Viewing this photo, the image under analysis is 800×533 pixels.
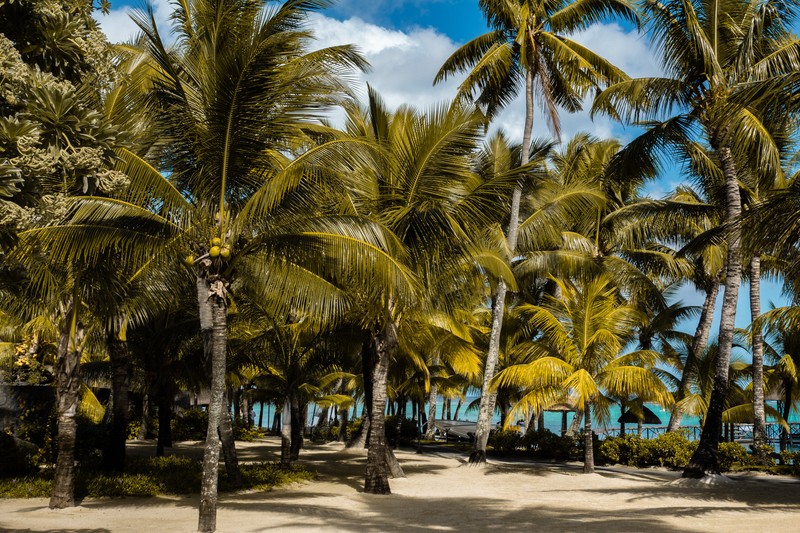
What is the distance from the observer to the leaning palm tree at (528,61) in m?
20.9

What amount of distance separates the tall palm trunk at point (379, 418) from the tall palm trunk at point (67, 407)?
534cm

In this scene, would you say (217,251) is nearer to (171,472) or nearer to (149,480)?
(149,480)

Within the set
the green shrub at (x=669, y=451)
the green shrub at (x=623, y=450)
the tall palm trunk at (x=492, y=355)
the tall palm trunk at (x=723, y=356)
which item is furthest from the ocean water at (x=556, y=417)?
the tall palm trunk at (x=492, y=355)

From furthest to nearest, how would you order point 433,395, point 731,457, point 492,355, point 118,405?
1. point 433,395
2. point 492,355
3. point 731,457
4. point 118,405

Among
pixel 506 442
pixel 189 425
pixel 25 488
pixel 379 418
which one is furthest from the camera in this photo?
pixel 189 425

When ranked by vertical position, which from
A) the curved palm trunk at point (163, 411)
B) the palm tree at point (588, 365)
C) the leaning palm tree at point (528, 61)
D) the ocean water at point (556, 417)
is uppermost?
the leaning palm tree at point (528, 61)

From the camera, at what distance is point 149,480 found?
1364 cm

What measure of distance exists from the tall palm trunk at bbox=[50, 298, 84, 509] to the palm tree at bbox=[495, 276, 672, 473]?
9.63 meters

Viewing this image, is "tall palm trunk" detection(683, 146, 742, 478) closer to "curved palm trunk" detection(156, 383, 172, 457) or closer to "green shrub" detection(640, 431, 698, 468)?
"green shrub" detection(640, 431, 698, 468)

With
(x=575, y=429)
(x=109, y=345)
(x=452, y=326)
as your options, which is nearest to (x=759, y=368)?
(x=575, y=429)

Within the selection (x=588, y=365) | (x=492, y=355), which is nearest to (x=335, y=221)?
(x=588, y=365)

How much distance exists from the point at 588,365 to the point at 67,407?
461 inches

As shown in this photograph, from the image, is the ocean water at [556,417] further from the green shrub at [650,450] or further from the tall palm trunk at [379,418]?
the tall palm trunk at [379,418]

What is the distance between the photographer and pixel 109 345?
1485 cm
